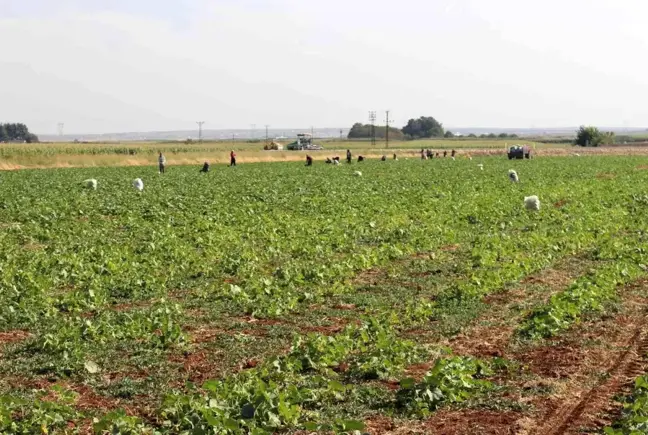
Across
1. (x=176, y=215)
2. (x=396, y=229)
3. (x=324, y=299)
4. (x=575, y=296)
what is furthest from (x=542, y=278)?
(x=176, y=215)

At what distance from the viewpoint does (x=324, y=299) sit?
1353 centimetres

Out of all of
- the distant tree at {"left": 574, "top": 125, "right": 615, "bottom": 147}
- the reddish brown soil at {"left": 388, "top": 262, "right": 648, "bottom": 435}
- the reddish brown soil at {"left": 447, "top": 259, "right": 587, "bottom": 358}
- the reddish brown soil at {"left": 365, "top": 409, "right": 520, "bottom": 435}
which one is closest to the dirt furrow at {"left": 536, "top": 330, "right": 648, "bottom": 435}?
the reddish brown soil at {"left": 388, "top": 262, "right": 648, "bottom": 435}

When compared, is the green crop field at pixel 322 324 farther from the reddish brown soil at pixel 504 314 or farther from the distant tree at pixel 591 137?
the distant tree at pixel 591 137

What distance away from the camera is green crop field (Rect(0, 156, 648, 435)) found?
8008 mm

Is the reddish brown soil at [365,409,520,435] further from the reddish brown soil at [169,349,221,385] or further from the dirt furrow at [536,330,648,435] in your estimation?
the reddish brown soil at [169,349,221,385]

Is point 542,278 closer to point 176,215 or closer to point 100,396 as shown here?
point 100,396

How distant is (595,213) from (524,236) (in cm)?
656

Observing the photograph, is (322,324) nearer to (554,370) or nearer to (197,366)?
(197,366)

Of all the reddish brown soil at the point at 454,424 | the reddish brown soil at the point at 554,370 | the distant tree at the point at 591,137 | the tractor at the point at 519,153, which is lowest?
the reddish brown soil at the point at 454,424

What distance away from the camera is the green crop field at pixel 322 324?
8008mm

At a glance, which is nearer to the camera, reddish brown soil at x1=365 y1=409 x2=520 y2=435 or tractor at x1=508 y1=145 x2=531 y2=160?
reddish brown soil at x1=365 y1=409 x2=520 y2=435

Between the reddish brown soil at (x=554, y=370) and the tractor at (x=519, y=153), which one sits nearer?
the reddish brown soil at (x=554, y=370)

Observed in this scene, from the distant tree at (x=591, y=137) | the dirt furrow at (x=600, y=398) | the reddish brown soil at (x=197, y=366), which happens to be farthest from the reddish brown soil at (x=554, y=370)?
the distant tree at (x=591, y=137)

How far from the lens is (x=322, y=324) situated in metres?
11.8
